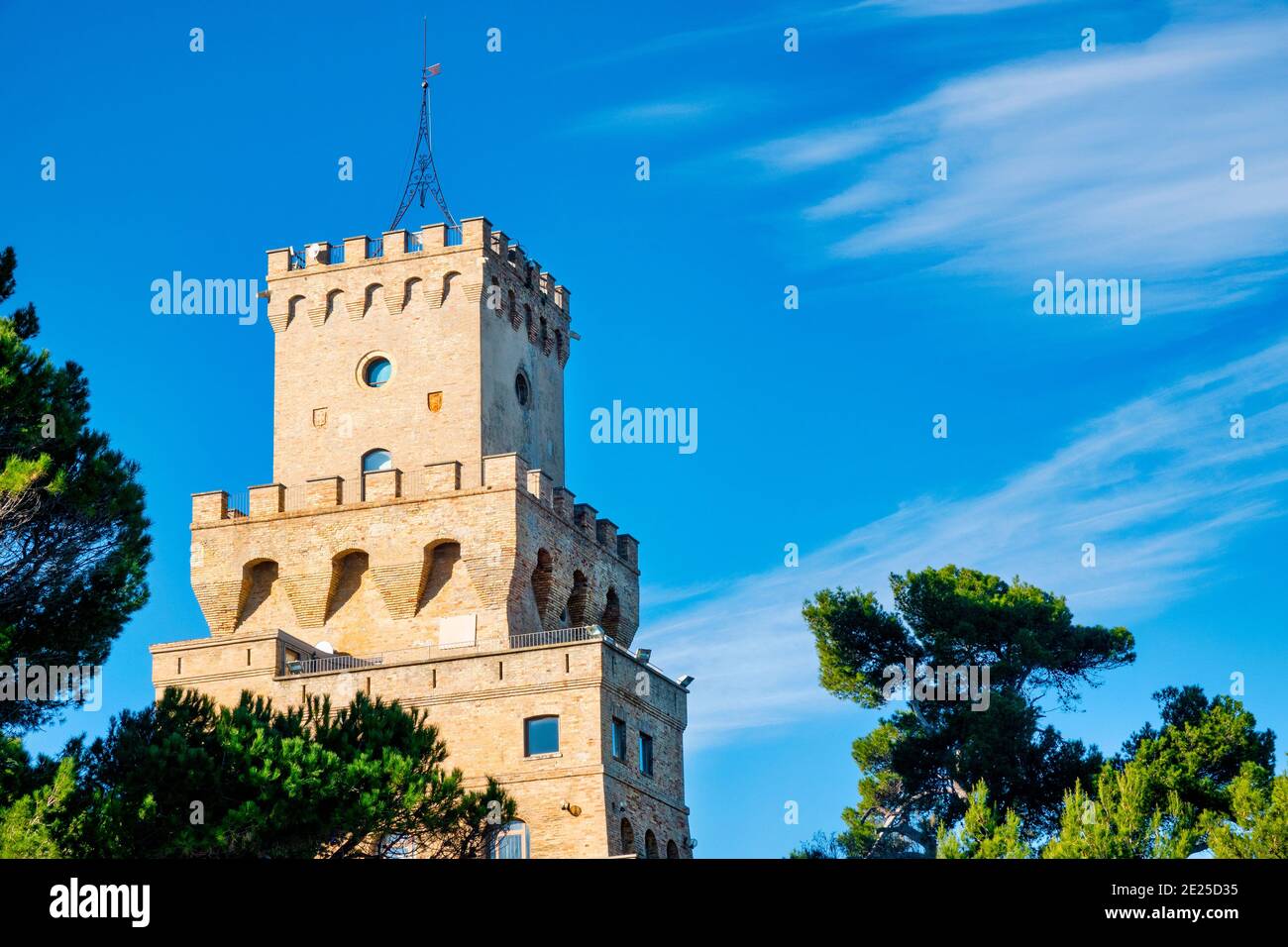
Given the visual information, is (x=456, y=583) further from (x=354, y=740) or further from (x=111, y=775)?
(x=111, y=775)

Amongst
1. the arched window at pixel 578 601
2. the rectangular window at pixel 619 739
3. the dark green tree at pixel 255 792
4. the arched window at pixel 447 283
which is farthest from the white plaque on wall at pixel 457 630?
the arched window at pixel 447 283

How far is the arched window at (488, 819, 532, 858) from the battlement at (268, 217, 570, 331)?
16.4 metres

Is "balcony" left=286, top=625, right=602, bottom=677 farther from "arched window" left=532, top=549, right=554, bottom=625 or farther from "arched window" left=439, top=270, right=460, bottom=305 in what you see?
"arched window" left=439, top=270, right=460, bottom=305

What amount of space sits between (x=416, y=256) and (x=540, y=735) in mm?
15984

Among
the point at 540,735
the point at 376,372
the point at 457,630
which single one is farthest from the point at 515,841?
the point at 376,372

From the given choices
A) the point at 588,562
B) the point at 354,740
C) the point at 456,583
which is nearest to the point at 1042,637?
the point at 588,562

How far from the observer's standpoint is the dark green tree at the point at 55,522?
38375mm

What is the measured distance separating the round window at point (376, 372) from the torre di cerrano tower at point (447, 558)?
7cm

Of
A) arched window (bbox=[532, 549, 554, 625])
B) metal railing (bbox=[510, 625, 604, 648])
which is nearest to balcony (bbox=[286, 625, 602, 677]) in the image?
metal railing (bbox=[510, 625, 604, 648])

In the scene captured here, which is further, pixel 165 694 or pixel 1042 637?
pixel 1042 637

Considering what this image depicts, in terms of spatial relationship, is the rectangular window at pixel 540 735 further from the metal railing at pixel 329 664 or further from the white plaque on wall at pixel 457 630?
the metal railing at pixel 329 664

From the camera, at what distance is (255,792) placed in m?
40.6
